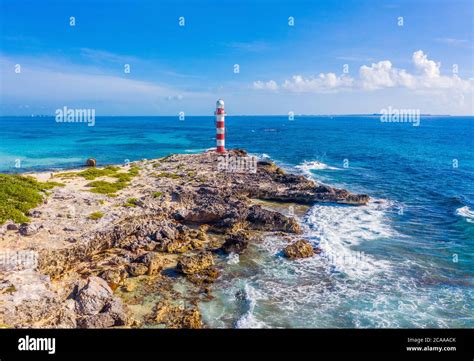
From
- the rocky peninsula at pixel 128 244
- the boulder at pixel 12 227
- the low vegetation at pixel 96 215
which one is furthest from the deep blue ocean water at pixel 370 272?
the boulder at pixel 12 227

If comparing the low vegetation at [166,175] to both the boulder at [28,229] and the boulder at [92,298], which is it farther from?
the boulder at [92,298]

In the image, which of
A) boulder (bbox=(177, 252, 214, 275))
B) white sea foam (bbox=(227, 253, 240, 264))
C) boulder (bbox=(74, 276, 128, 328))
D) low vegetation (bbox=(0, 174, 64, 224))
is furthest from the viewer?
low vegetation (bbox=(0, 174, 64, 224))

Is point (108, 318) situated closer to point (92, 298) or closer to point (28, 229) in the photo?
point (92, 298)

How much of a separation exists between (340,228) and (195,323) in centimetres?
1550

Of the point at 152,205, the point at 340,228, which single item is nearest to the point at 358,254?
the point at 340,228

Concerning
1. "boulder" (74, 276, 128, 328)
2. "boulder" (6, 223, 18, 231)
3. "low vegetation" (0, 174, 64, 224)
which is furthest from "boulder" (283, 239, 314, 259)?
"low vegetation" (0, 174, 64, 224)

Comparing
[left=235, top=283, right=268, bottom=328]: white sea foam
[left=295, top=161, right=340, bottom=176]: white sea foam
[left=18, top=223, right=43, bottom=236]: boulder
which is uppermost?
[left=295, top=161, right=340, bottom=176]: white sea foam

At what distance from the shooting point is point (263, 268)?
755 inches

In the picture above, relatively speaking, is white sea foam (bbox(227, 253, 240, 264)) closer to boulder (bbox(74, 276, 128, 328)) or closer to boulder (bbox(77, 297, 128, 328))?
boulder (bbox(74, 276, 128, 328))

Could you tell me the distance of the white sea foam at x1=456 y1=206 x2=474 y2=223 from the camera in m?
28.3

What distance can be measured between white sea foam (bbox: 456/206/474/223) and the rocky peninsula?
794 centimetres

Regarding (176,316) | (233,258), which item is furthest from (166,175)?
(176,316)

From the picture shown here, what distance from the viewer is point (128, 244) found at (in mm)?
20047

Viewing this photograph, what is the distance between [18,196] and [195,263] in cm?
1375
